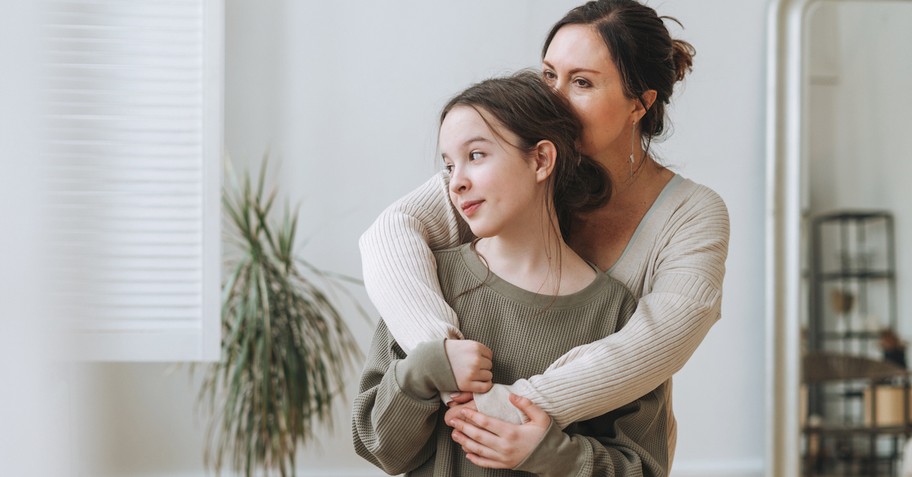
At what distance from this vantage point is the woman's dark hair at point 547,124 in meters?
1.18

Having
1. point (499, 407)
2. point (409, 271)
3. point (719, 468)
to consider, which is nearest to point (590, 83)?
point (409, 271)

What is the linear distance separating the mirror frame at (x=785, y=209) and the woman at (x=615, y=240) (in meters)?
2.13

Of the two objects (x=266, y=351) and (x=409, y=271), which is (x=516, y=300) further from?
(x=266, y=351)

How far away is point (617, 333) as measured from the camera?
1180 mm

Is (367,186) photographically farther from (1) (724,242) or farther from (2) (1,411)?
(2) (1,411)

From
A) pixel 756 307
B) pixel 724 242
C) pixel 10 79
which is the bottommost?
pixel 756 307

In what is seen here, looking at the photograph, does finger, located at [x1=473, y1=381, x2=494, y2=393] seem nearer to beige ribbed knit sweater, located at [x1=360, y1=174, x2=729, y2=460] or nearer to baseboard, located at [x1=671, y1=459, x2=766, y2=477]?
beige ribbed knit sweater, located at [x1=360, y1=174, x2=729, y2=460]

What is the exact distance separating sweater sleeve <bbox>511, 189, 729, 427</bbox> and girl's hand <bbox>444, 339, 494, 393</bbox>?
0.16 ft

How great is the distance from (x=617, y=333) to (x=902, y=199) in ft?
8.38

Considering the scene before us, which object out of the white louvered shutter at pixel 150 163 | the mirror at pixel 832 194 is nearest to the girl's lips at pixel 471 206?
the white louvered shutter at pixel 150 163

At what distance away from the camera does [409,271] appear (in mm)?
1207

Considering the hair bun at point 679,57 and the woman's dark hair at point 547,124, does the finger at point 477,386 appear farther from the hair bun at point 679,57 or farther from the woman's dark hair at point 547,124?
the hair bun at point 679,57

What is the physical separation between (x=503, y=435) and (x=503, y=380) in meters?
0.11

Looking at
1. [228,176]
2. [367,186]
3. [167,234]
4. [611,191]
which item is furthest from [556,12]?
[611,191]
